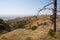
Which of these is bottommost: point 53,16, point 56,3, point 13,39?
point 13,39

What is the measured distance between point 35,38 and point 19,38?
64.8 inches

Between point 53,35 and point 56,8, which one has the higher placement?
point 56,8

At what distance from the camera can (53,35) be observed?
14.2m

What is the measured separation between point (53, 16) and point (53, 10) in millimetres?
656

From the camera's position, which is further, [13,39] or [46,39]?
[13,39]

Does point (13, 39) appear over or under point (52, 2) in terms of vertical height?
under

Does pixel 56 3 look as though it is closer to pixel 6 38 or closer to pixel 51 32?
pixel 51 32

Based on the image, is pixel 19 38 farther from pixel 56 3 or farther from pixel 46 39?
pixel 56 3

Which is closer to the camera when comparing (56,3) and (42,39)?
(42,39)

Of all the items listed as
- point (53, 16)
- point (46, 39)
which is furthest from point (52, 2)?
point (46, 39)

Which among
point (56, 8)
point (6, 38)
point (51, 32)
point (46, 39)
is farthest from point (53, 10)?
point (6, 38)

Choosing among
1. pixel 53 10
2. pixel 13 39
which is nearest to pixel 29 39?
pixel 13 39

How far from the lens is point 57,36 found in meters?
13.7

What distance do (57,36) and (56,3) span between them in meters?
3.62
